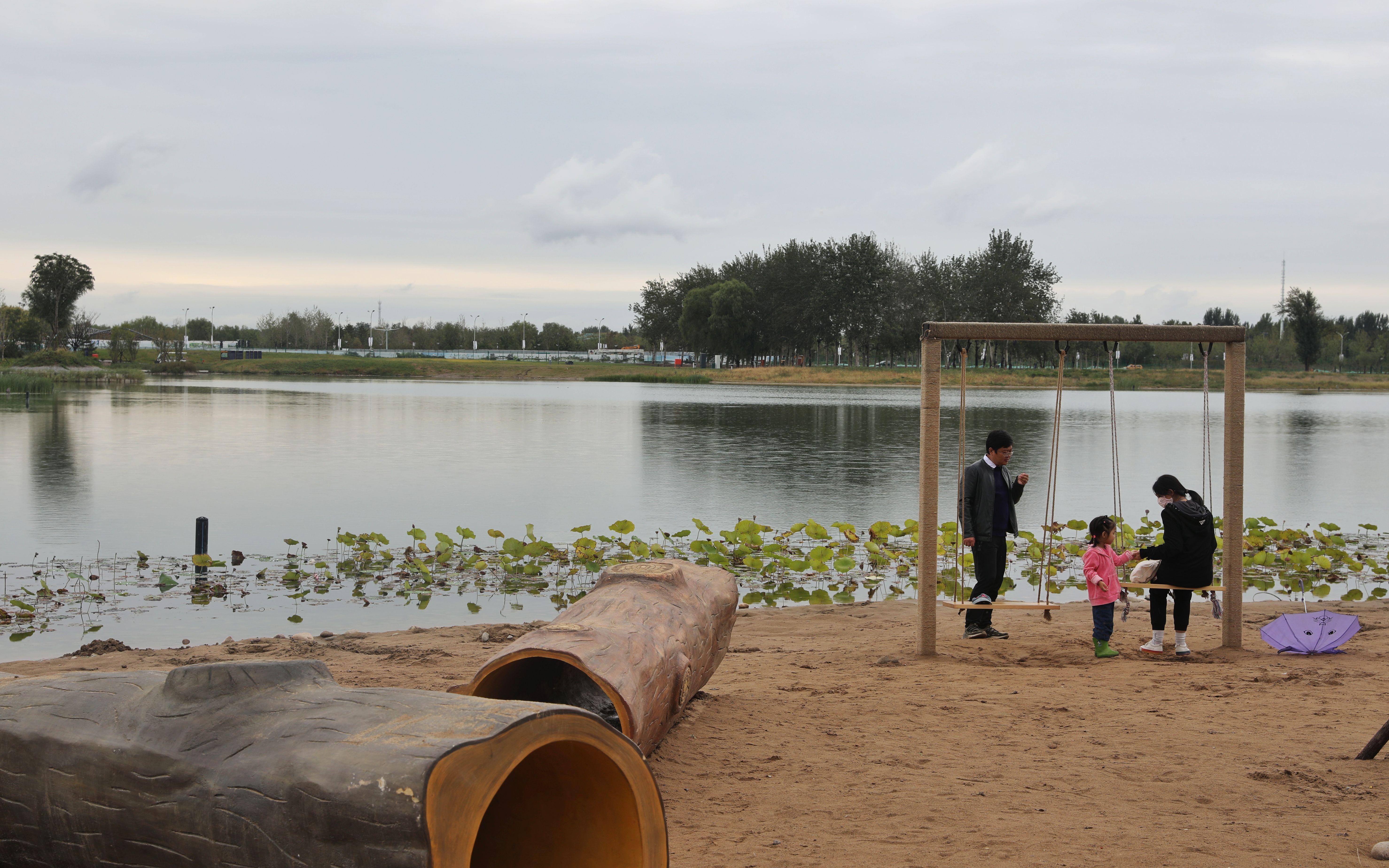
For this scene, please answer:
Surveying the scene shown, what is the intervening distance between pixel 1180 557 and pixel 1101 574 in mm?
616

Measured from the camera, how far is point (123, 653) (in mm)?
7836

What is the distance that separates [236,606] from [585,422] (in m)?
27.2

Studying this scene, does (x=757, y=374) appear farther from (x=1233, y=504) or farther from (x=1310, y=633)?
(x=1310, y=633)

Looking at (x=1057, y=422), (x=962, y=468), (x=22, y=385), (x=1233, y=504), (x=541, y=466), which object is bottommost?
(x=541, y=466)

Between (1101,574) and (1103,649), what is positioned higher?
(1101,574)

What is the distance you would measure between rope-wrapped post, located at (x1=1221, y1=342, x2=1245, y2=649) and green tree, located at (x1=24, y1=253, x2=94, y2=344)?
105 m

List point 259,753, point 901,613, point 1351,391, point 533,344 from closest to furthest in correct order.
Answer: point 259,753 < point 901,613 < point 1351,391 < point 533,344

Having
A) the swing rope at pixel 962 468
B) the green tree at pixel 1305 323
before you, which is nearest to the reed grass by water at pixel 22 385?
the swing rope at pixel 962 468

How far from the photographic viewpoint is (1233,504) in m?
8.06

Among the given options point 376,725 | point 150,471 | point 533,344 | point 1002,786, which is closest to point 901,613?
point 1002,786

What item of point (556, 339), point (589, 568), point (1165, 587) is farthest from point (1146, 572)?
point (556, 339)

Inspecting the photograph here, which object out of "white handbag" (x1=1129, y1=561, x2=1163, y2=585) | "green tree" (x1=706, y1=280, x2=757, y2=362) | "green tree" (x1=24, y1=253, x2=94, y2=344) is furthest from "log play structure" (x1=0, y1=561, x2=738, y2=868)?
"green tree" (x1=24, y1=253, x2=94, y2=344)

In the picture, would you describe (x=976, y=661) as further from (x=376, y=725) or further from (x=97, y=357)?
(x=97, y=357)

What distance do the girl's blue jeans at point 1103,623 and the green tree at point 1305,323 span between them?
8829 cm
